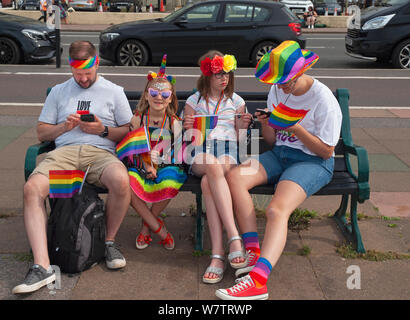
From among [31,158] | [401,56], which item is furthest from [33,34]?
[31,158]

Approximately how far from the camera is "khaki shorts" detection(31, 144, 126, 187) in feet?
13.1

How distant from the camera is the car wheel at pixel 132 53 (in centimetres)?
1328

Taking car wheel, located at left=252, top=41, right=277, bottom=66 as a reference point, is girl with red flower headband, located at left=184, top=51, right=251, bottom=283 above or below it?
above

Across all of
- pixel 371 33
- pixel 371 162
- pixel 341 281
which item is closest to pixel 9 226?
pixel 341 281

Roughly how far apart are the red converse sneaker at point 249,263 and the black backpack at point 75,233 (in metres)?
0.90

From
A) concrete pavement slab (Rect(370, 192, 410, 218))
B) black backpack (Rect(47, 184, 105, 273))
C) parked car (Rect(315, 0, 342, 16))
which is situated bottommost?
parked car (Rect(315, 0, 342, 16))

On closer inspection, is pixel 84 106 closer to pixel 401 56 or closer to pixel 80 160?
pixel 80 160

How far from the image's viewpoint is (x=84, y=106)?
4.22 m

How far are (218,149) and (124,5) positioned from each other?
34.7 metres

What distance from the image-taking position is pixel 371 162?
635 cm

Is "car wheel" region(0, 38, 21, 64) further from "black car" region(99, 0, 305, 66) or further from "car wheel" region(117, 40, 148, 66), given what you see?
"car wheel" region(117, 40, 148, 66)

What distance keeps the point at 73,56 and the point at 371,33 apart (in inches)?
406

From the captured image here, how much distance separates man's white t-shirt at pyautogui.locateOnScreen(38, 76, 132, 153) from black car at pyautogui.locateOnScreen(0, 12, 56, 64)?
31.4ft

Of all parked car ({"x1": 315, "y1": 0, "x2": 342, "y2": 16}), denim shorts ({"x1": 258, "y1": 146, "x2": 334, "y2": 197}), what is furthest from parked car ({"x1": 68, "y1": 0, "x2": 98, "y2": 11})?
denim shorts ({"x1": 258, "y1": 146, "x2": 334, "y2": 197})
